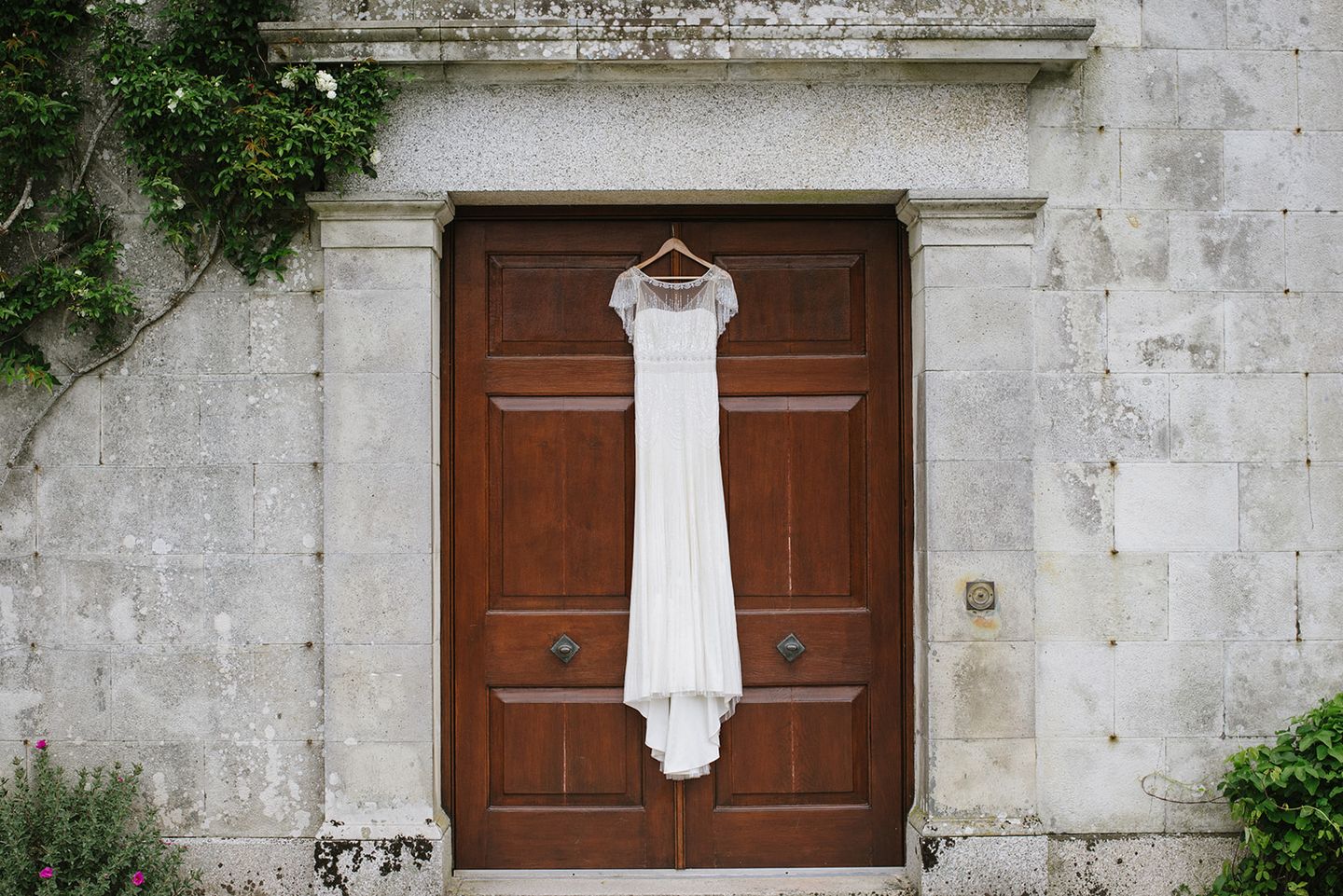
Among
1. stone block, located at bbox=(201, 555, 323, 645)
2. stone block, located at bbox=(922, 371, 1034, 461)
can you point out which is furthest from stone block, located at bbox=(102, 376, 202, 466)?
stone block, located at bbox=(922, 371, 1034, 461)

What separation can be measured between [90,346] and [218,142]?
1.01 meters

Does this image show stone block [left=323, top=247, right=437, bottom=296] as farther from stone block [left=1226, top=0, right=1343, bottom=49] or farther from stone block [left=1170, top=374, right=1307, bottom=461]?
stone block [left=1226, top=0, right=1343, bottom=49]

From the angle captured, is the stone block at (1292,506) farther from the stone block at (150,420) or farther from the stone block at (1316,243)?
the stone block at (150,420)

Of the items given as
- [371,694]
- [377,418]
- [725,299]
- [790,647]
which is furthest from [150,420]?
[790,647]

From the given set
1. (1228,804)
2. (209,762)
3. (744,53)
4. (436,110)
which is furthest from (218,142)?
(1228,804)

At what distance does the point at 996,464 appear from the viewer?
4152mm

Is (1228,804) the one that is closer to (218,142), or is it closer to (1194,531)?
(1194,531)

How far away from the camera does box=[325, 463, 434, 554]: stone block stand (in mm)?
4105

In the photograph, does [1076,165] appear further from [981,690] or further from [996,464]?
[981,690]

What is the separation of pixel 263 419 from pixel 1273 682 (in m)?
4.24

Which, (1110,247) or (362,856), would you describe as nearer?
(362,856)

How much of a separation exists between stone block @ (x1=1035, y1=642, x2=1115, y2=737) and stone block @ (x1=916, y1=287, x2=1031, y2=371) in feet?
3.84

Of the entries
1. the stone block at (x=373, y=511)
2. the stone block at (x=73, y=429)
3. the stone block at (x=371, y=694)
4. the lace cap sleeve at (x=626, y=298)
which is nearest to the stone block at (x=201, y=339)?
the stone block at (x=73, y=429)

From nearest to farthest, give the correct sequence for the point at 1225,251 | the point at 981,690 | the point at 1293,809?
the point at 1293,809
the point at 981,690
the point at 1225,251
